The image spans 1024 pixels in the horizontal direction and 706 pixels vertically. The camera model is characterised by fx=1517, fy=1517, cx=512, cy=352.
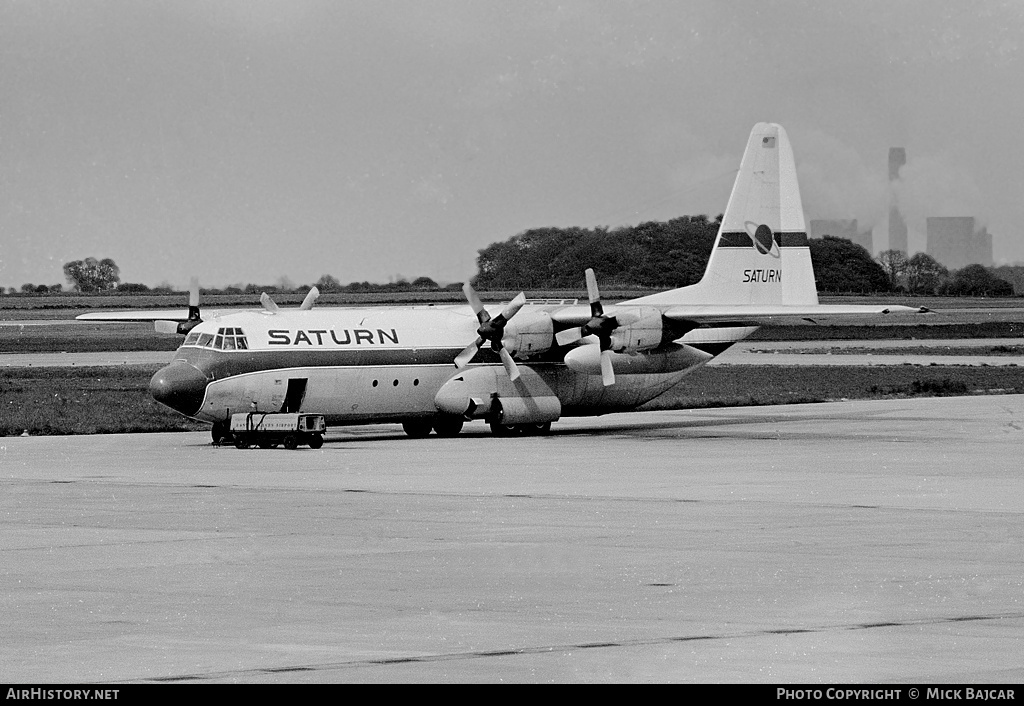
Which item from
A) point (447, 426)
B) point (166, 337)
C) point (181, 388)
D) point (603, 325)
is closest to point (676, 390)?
point (603, 325)

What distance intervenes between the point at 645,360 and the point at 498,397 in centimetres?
488

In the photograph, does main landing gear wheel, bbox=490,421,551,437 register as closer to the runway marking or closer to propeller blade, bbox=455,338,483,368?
propeller blade, bbox=455,338,483,368

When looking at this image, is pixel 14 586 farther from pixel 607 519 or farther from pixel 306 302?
pixel 306 302

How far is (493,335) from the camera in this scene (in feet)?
130

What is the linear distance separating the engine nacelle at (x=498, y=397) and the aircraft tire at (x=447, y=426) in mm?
817

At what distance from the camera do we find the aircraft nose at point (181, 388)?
3594 centimetres

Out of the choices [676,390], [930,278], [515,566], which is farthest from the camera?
[930,278]

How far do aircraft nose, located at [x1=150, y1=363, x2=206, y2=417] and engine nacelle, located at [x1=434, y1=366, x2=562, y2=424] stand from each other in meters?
6.45

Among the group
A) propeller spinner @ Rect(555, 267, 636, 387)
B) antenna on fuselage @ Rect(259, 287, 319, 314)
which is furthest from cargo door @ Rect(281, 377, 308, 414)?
propeller spinner @ Rect(555, 267, 636, 387)

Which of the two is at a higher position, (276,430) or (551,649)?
(551,649)

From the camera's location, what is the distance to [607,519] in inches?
864

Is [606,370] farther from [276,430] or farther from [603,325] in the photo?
[276,430]
